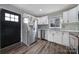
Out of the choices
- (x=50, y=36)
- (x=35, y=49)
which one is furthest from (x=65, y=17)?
(x=35, y=49)

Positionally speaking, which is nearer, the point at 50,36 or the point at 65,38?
the point at 65,38

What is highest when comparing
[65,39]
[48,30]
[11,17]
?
[11,17]

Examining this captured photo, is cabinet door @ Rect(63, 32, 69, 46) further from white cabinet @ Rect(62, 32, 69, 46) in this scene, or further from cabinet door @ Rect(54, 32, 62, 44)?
cabinet door @ Rect(54, 32, 62, 44)

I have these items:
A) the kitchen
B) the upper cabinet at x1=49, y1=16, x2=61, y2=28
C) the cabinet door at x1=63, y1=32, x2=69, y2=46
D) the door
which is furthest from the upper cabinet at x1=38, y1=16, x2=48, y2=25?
the cabinet door at x1=63, y1=32, x2=69, y2=46

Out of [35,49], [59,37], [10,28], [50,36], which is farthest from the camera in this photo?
[50,36]

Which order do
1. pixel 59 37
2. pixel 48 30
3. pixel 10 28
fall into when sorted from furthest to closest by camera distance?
pixel 48 30, pixel 59 37, pixel 10 28

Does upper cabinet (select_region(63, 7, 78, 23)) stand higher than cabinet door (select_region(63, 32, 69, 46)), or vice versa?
upper cabinet (select_region(63, 7, 78, 23))

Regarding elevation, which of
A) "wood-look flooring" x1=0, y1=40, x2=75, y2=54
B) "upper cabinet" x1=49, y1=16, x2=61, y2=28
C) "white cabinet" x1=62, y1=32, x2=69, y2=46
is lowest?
"wood-look flooring" x1=0, y1=40, x2=75, y2=54

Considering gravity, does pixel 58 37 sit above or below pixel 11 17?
below

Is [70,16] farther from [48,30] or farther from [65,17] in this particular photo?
[48,30]

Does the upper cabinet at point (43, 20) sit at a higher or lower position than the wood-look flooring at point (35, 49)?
higher

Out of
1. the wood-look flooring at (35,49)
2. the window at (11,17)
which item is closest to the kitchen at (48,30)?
the wood-look flooring at (35,49)

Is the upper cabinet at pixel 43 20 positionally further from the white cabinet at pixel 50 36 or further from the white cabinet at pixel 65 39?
the white cabinet at pixel 65 39
